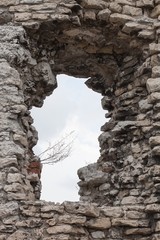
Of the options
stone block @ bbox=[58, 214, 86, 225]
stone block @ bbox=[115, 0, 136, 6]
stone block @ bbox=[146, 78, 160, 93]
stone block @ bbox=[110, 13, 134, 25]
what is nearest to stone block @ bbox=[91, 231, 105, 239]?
stone block @ bbox=[58, 214, 86, 225]

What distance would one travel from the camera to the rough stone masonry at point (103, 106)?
563 centimetres

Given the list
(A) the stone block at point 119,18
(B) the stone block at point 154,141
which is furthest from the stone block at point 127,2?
(B) the stone block at point 154,141

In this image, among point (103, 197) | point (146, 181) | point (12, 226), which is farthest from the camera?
point (103, 197)

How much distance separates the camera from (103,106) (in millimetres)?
7215

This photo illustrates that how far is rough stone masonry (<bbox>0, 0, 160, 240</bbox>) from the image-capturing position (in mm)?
5629

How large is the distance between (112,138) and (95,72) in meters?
0.95

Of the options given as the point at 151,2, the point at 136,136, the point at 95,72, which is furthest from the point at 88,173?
the point at 151,2

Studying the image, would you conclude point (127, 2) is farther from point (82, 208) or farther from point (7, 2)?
point (82, 208)

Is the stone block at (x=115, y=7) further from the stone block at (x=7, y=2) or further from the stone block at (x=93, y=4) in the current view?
the stone block at (x=7, y=2)

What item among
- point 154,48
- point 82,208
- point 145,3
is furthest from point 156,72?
point 82,208

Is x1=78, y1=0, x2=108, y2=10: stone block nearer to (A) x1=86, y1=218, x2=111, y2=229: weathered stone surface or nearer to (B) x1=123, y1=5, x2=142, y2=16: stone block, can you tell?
(B) x1=123, y1=5, x2=142, y2=16: stone block

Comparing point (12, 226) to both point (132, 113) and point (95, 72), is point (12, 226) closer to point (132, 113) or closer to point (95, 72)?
point (132, 113)

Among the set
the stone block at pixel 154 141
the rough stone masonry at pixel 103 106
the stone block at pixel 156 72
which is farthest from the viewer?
the stone block at pixel 156 72

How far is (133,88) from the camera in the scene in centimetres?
671
